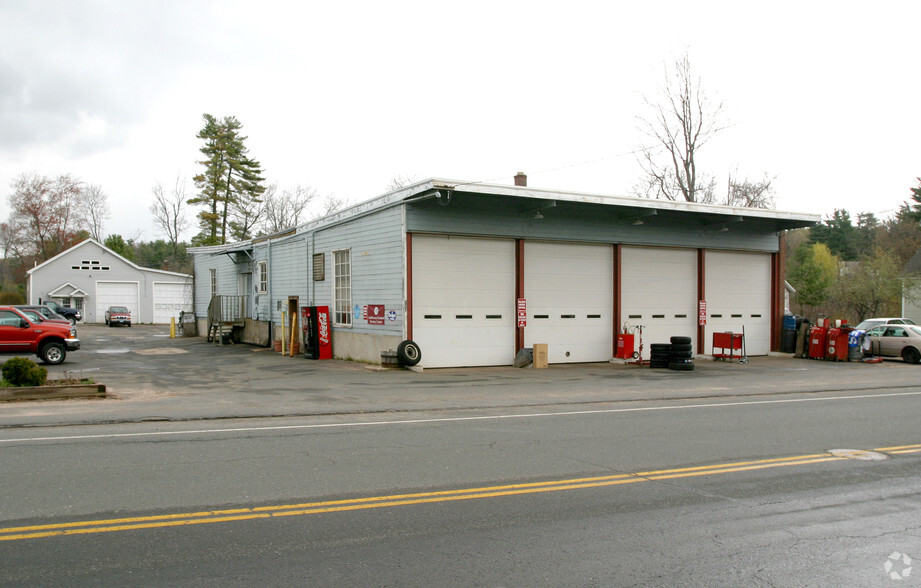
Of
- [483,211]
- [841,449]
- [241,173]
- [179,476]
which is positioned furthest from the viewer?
[241,173]

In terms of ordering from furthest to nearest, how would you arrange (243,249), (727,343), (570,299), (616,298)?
(243,249)
(727,343)
(616,298)
(570,299)

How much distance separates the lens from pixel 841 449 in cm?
880

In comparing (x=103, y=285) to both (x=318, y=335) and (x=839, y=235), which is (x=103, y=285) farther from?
(x=839, y=235)

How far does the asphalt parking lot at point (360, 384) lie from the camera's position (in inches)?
477

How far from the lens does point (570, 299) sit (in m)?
22.8

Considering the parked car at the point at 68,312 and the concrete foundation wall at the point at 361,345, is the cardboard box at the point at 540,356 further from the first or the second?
the parked car at the point at 68,312

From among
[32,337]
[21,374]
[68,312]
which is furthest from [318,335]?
[68,312]

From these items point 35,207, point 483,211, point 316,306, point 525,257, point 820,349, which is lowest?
point 820,349

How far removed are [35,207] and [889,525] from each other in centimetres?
7552

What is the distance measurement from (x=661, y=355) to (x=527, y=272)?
5.00 metres

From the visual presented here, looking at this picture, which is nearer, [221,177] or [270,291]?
[270,291]

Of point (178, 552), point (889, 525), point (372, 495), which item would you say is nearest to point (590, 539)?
point (372, 495)

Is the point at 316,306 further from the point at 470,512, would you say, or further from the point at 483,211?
the point at 470,512

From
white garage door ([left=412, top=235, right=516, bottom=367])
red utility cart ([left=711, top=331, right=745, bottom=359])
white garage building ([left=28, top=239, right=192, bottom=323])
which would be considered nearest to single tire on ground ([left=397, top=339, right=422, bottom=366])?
white garage door ([left=412, top=235, right=516, bottom=367])
